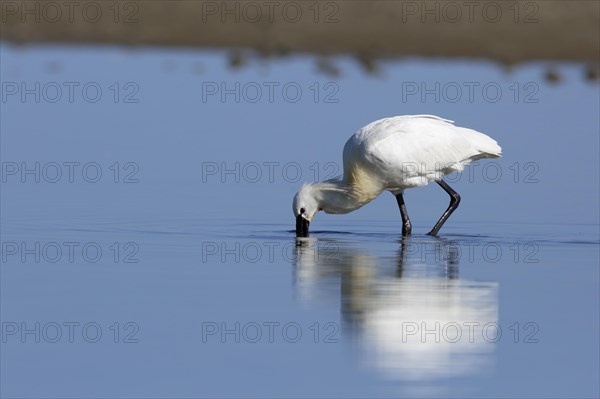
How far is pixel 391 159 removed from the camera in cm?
1487

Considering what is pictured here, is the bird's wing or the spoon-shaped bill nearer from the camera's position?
the spoon-shaped bill

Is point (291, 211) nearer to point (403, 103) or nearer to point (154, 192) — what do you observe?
point (154, 192)

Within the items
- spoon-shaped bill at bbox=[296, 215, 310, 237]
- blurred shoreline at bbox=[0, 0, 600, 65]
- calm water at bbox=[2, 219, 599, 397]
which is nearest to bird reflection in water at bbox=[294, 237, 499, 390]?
calm water at bbox=[2, 219, 599, 397]

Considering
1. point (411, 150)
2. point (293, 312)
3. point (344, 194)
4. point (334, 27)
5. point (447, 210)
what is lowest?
point (293, 312)

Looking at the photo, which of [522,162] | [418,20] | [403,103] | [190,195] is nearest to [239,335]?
[190,195]

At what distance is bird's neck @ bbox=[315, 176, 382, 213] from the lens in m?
15.1

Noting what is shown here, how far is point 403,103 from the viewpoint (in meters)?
23.1

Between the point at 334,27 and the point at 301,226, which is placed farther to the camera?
the point at 334,27

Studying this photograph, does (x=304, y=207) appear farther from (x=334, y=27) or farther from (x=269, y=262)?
(x=334, y=27)

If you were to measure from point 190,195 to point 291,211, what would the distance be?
1309mm

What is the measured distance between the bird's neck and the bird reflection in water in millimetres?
1000

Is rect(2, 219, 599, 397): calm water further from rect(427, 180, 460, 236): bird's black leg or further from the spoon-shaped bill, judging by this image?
rect(427, 180, 460, 236): bird's black leg

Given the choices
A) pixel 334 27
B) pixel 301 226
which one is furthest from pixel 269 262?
pixel 334 27

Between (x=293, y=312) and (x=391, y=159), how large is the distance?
13.8 ft
